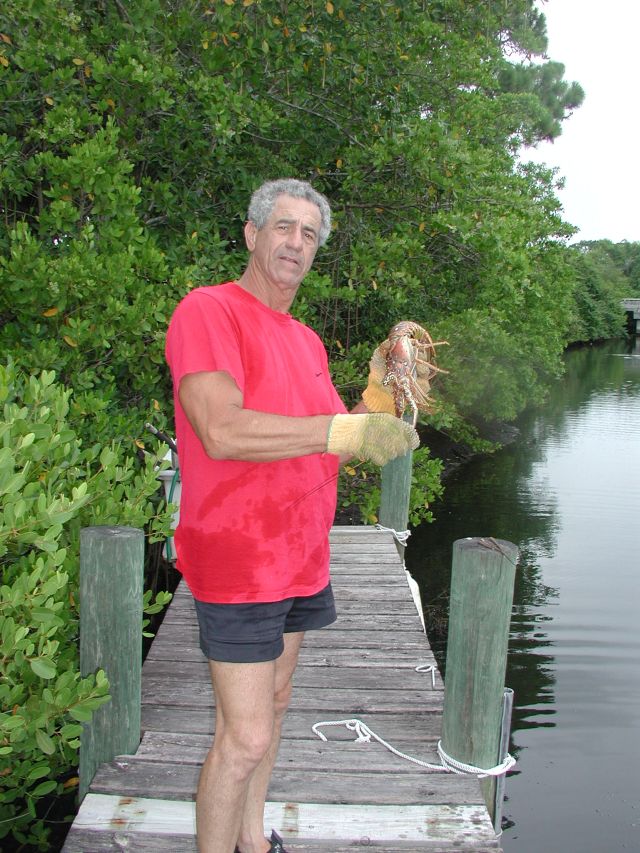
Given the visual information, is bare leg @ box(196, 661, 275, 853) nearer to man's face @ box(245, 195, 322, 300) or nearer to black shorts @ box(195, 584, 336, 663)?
black shorts @ box(195, 584, 336, 663)

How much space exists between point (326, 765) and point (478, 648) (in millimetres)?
801

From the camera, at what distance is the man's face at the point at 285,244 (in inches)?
90.4

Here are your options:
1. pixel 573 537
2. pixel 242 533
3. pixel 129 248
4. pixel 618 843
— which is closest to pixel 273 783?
pixel 242 533

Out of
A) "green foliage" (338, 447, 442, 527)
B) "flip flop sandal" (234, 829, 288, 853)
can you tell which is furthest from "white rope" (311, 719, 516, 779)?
"green foliage" (338, 447, 442, 527)

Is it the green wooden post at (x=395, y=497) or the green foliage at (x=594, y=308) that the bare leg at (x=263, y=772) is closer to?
the green wooden post at (x=395, y=497)

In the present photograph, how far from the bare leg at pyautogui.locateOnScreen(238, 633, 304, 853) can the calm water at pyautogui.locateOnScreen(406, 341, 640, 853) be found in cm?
625

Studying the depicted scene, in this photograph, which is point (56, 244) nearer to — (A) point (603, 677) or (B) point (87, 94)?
(B) point (87, 94)

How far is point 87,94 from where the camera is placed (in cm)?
653

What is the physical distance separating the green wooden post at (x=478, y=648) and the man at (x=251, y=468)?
36.7 inches

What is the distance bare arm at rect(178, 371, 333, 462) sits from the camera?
1.99 metres

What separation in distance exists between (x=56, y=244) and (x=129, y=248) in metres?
0.75

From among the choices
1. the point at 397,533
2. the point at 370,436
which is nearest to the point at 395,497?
the point at 397,533

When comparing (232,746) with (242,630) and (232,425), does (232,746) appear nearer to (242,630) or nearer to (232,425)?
(242,630)

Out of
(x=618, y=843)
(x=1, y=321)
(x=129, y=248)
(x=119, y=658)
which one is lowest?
(x=618, y=843)
